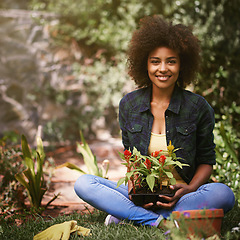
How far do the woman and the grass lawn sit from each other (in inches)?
5.1

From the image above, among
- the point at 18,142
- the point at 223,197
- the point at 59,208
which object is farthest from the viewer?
the point at 18,142

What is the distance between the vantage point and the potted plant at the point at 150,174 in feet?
6.37

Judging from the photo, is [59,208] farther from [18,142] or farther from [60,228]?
[18,142]

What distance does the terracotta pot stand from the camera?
5.25 ft

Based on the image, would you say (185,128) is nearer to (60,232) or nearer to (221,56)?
(60,232)

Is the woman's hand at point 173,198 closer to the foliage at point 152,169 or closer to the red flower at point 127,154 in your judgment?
the foliage at point 152,169

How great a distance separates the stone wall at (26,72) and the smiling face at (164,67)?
3487mm

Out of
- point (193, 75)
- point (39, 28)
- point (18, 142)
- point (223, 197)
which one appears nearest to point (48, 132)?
point (18, 142)

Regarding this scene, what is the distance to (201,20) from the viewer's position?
4090mm

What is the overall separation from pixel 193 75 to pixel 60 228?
1.56m

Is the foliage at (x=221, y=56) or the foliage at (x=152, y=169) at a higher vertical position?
the foliage at (x=221, y=56)

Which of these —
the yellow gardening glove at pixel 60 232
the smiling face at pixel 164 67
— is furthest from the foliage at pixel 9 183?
the smiling face at pixel 164 67

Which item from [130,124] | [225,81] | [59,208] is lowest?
[59,208]

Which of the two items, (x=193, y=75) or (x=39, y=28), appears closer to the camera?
(x=193, y=75)
